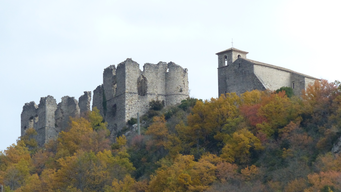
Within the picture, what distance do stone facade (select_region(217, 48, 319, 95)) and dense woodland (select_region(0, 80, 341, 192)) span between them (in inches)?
95.9

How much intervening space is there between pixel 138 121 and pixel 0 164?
1647 cm

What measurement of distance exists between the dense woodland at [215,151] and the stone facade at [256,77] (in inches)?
95.9

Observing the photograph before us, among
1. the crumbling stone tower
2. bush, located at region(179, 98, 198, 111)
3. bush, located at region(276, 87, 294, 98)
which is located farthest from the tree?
the crumbling stone tower

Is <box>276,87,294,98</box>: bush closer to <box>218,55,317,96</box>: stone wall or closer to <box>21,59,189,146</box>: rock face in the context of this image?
<box>218,55,317,96</box>: stone wall

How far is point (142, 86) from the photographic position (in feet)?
188

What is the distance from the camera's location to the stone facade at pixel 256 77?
2014 inches

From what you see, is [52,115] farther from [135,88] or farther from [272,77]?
[272,77]

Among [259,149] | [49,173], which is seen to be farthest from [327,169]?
[49,173]

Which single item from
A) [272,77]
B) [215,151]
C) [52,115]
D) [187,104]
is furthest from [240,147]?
[52,115]

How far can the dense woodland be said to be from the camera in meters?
38.8

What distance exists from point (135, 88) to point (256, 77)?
36.6ft

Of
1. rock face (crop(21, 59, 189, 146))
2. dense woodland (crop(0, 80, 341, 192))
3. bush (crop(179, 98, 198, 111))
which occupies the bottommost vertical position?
dense woodland (crop(0, 80, 341, 192))

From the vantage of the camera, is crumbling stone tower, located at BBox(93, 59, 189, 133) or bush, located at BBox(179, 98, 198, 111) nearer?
bush, located at BBox(179, 98, 198, 111)

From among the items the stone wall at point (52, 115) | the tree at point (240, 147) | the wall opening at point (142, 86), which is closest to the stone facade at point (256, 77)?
the wall opening at point (142, 86)
